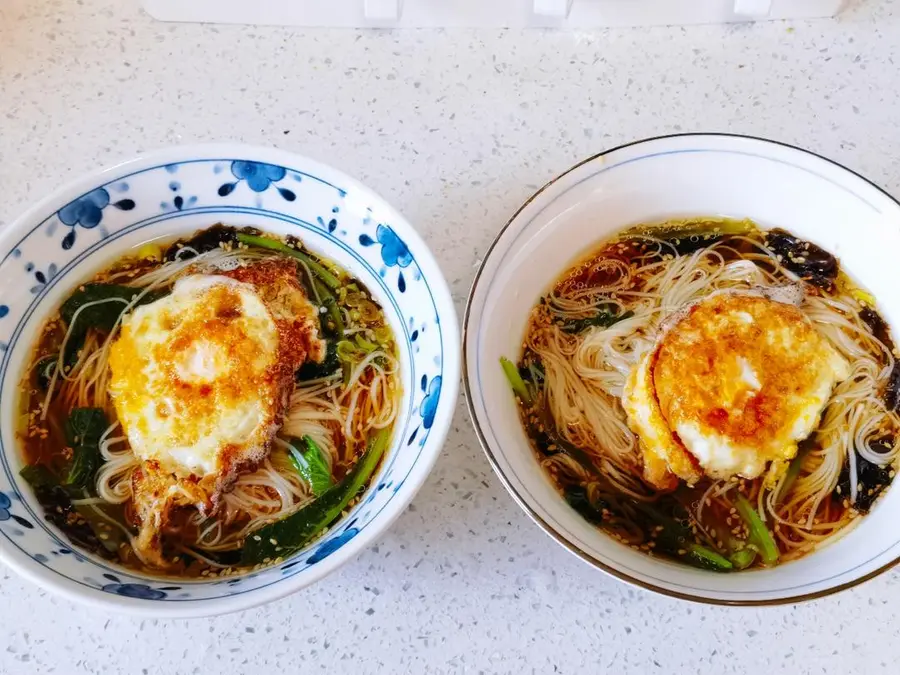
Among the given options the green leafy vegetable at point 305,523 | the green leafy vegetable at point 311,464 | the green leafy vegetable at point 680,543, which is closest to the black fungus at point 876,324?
the green leafy vegetable at point 680,543

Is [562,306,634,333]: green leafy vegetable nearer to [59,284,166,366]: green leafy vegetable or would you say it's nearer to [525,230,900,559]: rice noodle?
[525,230,900,559]: rice noodle

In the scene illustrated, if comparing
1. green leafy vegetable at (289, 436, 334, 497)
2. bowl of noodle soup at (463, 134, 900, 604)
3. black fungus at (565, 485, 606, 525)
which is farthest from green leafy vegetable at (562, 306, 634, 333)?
green leafy vegetable at (289, 436, 334, 497)

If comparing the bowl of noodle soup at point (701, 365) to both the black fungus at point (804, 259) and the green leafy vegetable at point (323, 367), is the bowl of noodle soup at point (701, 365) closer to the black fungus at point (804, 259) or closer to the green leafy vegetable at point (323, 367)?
the black fungus at point (804, 259)

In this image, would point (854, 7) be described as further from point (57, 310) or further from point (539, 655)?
point (57, 310)

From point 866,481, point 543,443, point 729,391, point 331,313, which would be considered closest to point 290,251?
point 331,313

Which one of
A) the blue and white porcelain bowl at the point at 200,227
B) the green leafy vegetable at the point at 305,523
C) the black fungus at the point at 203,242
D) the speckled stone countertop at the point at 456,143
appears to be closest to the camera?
the blue and white porcelain bowl at the point at 200,227

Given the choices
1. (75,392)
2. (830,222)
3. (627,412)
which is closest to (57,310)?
(75,392)
